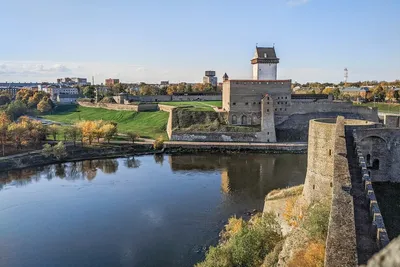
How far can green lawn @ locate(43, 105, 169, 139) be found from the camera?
4188cm

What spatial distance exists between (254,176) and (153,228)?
10.2m

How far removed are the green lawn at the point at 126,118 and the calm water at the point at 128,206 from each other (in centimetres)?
1141

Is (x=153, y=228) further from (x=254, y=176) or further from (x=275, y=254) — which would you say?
(x=254, y=176)

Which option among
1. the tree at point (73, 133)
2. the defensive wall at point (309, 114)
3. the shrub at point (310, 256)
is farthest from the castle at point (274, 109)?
the shrub at point (310, 256)


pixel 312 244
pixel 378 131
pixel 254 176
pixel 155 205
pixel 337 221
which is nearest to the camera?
pixel 337 221

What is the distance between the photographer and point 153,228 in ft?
54.0

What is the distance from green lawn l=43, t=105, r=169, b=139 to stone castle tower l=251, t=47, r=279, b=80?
39.5 ft

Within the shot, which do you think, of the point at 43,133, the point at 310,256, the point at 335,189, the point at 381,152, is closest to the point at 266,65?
the point at 43,133

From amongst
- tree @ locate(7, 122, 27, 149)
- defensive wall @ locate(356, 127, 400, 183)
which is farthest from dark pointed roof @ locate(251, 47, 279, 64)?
defensive wall @ locate(356, 127, 400, 183)

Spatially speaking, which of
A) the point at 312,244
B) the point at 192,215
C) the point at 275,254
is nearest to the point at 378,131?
the point at 275,254

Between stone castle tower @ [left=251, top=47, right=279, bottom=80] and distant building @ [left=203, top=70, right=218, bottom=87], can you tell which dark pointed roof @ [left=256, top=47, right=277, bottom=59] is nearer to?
stone castle tower @ [left=251, top=47, right=279, bottom=80]

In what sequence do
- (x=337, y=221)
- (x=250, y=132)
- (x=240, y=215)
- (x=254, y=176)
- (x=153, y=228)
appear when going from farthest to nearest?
(x=250, y=132) → (x=254, y=176) → (x=240, y=215) → (x=153, y=228) → (x=337, y=221)

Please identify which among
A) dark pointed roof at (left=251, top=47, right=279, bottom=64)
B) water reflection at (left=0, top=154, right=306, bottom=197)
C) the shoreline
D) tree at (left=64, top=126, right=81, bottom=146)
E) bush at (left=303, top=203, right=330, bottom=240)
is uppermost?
dark pointed roof at (left=251, top=47, right=279, bottom=64)

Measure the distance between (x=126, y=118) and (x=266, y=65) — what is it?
1909cm
